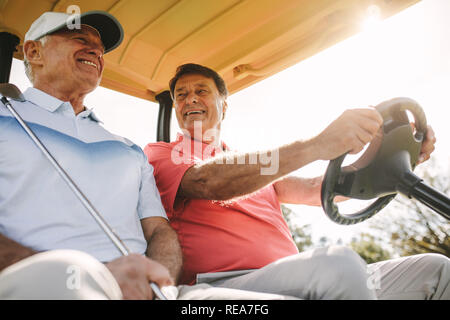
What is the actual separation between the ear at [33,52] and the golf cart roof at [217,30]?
0.18 ft

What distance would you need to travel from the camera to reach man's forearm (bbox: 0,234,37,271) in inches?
42.9

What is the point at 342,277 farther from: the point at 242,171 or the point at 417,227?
the point at 417,227

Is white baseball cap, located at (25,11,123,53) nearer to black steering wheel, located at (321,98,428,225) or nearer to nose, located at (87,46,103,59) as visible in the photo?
nose, located at (87,46,103,59)

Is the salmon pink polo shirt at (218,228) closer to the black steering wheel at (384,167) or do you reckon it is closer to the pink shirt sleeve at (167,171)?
the pink shirt sleeve at (167,171)

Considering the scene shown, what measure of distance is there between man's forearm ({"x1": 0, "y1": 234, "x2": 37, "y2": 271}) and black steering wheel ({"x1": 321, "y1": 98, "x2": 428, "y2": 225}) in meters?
0.99

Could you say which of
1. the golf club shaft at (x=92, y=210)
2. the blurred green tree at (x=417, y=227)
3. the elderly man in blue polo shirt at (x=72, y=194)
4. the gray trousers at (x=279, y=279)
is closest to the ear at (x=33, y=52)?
the elderly man in blue polo shirt at (x=72, y=194)

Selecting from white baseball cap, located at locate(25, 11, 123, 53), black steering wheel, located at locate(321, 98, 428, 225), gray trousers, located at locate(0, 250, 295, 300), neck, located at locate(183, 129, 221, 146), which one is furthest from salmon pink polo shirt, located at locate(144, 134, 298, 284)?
gray trousers, located at locate(0, 250, 295, 300)

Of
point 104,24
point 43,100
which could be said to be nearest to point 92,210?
point 43,100

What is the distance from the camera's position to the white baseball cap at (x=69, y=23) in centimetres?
170

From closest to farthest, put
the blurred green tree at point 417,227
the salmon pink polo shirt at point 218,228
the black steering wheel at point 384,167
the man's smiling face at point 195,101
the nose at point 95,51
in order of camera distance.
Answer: the black steering wheel at point 384,167 → the salmon pink polo shirt at point 218,228 → the nose at point 95,51 → the man's smiling face at point 195,101 → the blurred green tree at point 417,227

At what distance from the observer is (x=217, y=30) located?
1914mm

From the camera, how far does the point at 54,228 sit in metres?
1.29
